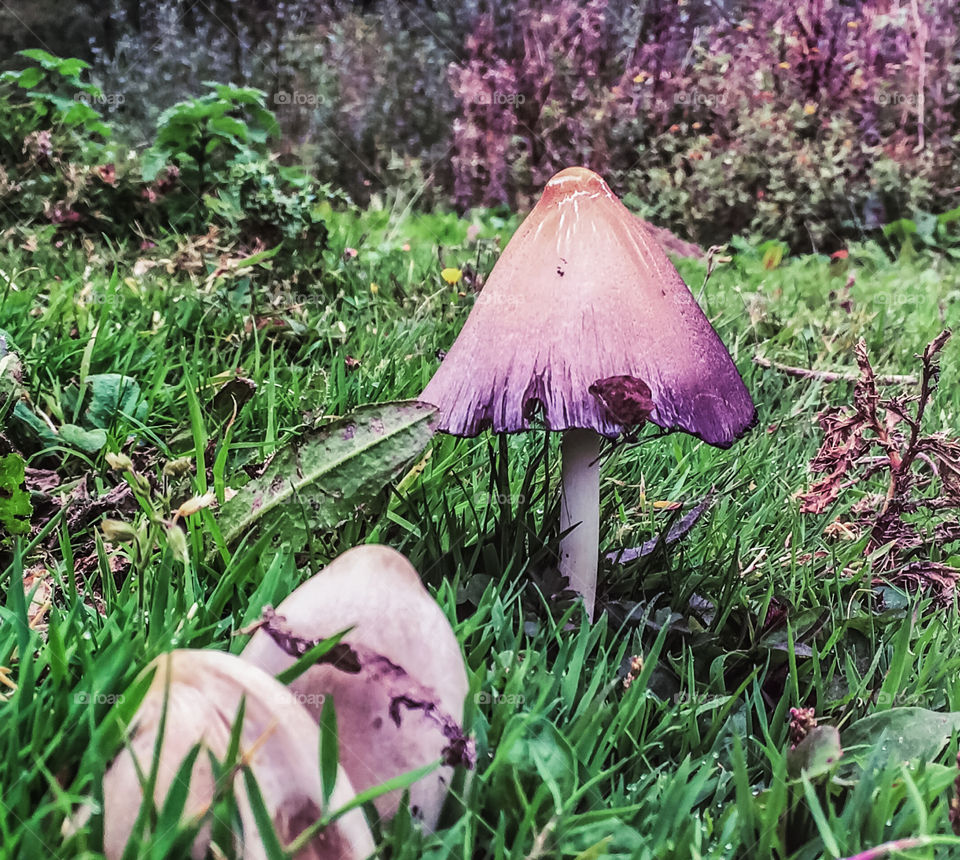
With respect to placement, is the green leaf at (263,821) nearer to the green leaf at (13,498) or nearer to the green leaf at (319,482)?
the green leaf at (319,482)

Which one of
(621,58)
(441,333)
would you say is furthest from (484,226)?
(441,333)

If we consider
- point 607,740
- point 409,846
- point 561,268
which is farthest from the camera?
point 561,268

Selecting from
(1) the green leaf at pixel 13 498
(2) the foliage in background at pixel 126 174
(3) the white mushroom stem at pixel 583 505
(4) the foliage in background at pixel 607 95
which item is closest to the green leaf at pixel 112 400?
(1) the green leaf at pixel 13 498

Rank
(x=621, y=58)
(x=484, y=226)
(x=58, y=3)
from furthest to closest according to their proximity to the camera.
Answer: (x=621, y=58)
(x=58, y=3)
(x=484, y=226)

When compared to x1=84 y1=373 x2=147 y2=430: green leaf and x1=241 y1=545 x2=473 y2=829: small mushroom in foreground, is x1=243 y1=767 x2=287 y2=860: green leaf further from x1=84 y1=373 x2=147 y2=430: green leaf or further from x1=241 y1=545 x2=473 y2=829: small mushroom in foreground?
x1=84 y1=373 x2=147 y2=430: green leaf

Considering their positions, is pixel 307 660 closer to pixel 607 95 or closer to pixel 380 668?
pixel 380 668

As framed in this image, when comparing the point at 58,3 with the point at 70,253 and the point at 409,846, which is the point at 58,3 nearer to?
the point at 70,253

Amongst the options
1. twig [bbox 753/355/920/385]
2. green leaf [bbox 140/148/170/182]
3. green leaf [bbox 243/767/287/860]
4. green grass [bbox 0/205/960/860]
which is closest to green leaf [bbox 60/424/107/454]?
green grass [bbox 0/205/960/860]

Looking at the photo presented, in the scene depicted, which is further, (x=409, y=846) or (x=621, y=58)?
(x=621, y=58)
